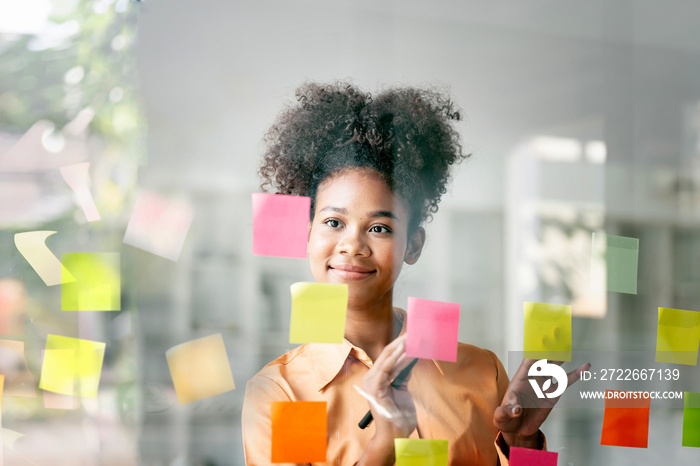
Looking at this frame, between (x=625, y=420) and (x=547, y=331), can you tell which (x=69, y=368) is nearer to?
(x=547, y=331)

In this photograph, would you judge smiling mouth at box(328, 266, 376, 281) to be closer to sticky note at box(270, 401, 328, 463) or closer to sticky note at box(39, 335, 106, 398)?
sticky note at box(270, 401, 328, 463)

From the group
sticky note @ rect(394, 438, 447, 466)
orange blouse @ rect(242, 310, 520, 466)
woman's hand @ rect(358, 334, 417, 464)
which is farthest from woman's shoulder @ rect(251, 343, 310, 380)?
sticky note @ rect(394, 438, 447, 466)

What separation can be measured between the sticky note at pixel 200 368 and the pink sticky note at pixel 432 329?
339 millimetres

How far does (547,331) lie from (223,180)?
0.70 metres

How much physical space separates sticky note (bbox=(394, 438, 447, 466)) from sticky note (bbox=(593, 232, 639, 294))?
49cm

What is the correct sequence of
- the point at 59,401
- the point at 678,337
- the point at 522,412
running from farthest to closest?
the point at 678,337 → the point at 522,412 → the point at 59,401

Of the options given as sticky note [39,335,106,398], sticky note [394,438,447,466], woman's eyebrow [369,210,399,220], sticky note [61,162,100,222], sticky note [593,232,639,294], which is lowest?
sticky note [394,438,447,466]

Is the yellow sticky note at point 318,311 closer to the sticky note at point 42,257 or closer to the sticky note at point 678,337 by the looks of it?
the sticky note at point 42,257

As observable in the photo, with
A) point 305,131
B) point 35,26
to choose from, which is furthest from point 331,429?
point 35,26

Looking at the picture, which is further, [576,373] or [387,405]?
[576,373]

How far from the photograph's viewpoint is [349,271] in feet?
3.24

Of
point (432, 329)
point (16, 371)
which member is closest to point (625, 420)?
point (432, 329)

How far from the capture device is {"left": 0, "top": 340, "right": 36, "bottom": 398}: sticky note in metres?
0.96

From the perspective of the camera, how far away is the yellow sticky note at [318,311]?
0.99m
